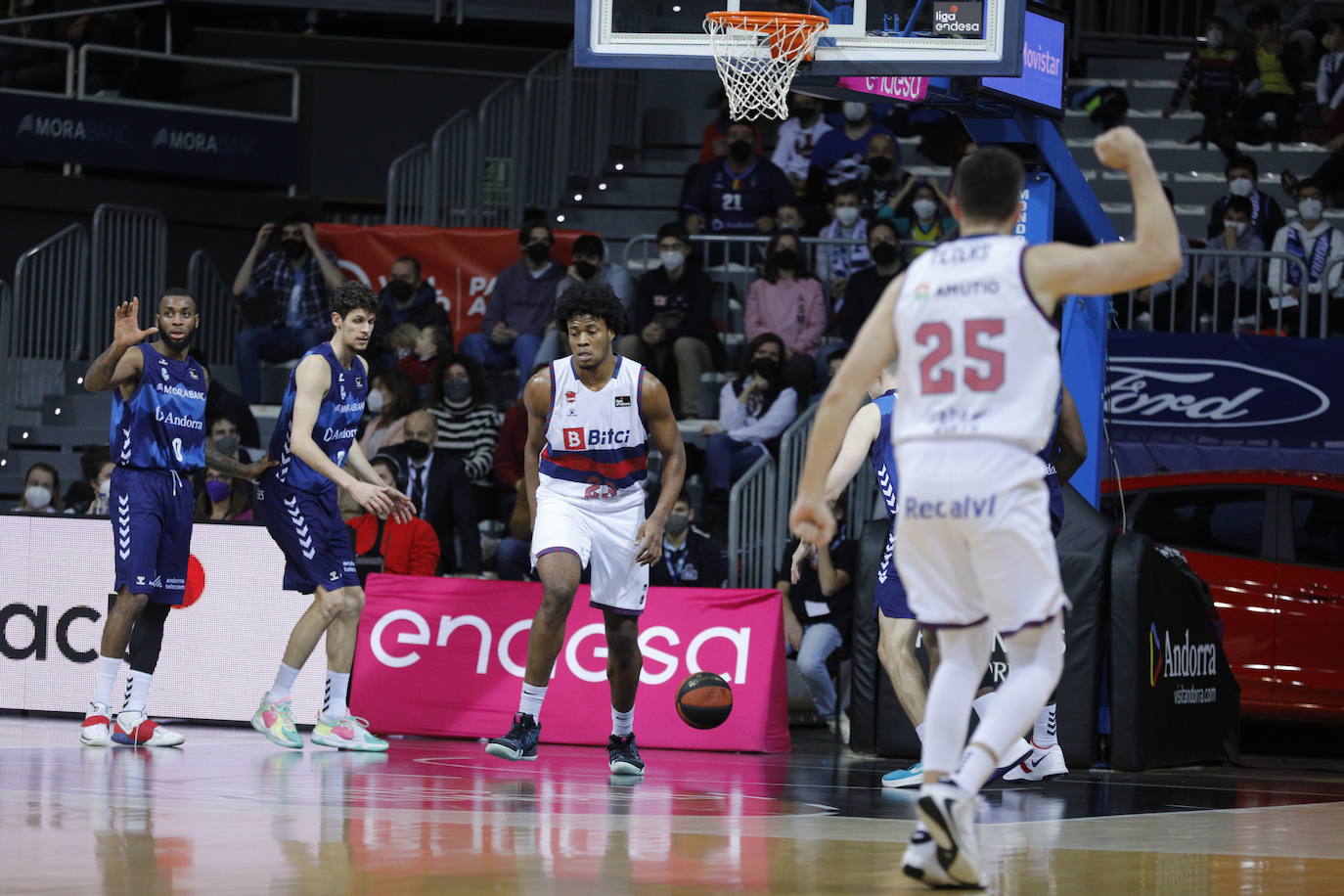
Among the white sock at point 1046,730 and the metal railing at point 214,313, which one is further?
the metal railing at point 214,313

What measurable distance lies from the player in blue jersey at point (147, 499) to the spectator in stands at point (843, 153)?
9369 mm

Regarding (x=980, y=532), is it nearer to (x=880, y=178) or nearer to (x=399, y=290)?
(x=399, y=290)

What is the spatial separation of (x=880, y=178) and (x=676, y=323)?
9.85ft

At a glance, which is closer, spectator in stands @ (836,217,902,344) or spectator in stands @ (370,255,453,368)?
spectator in stands @ (836,217,902,344)

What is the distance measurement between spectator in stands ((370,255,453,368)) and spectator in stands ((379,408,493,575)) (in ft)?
10.1

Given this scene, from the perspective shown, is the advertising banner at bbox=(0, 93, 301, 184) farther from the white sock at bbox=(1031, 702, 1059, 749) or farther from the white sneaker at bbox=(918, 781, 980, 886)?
the white sneaker at bbox=(918, 781, 980, 886)

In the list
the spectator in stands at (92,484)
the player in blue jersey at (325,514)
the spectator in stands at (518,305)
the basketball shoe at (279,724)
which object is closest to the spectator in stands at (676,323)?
the spectator in stands at (518,305)

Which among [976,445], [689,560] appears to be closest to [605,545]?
[689,560]

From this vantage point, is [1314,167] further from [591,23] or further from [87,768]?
[87,768]

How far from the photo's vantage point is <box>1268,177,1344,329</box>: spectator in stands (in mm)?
16438

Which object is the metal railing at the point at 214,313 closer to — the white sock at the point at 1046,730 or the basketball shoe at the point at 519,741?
the basketball shoe at the point at 519,741

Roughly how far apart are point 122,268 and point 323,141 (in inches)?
224

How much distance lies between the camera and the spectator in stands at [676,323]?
52.8 ft

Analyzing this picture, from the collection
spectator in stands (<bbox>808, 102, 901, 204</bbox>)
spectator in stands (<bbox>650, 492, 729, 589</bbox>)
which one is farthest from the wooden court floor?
spectator in stands (<bbox>808, 102, 901, 204</bbox>)
